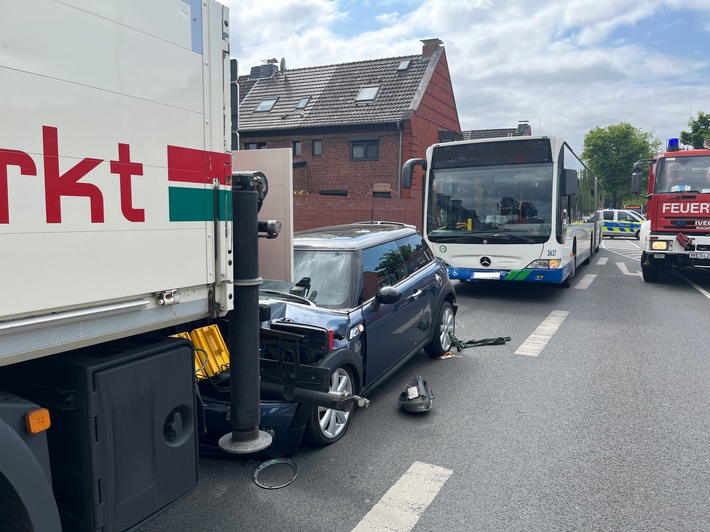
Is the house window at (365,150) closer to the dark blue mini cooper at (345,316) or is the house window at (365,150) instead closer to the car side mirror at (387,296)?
the dark blue mini cooper at (345,316)

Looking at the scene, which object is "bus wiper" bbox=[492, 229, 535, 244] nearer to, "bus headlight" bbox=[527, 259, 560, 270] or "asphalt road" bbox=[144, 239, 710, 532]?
"bus headlight" bbox=[527, 259, 560, 270]

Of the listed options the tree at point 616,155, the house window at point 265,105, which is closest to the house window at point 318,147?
the house window at point 265,105

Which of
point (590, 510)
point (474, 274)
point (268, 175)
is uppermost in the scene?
point (268, 175)

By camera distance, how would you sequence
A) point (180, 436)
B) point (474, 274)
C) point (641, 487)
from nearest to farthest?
point (180, 436)
point (641, 487)
point (474, 274)

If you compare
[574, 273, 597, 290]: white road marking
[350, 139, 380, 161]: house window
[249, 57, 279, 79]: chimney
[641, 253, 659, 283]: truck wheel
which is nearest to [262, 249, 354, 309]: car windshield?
[574, 273, 597, 290]: white road marking

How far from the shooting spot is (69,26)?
6.55ft

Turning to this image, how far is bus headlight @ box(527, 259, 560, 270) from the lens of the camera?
981 centimetres

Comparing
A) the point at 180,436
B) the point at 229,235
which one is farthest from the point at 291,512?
the point at 229,235

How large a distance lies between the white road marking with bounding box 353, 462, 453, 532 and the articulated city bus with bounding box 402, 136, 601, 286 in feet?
22.4

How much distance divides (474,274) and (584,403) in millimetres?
5488

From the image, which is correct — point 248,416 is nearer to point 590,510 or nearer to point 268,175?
point 268,175

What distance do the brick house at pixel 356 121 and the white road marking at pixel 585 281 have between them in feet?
38.0

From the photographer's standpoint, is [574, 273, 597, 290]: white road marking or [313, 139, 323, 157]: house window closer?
[574, 273, 597, 290]: white road marking

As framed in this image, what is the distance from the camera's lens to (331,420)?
4199 mm
